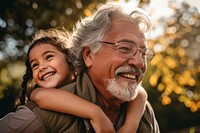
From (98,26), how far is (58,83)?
1.77 feet

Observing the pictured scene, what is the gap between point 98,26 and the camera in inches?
131

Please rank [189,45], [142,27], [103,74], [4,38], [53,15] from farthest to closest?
1. [189,45]
2. [4,38]
3. [53,15]
4. [142,27]
5. [103,74]

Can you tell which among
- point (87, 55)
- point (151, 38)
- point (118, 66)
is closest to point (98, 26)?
point (87, 55)

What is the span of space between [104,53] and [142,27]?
0.41 meters

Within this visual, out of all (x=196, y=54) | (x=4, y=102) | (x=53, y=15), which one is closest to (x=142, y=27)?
(x=53, y=15)

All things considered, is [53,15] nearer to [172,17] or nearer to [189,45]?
[172,17]

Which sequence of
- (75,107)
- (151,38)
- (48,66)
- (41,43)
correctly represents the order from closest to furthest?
1. (75,107)
2. (48,66)
3. (41,43)
4. (151,38)

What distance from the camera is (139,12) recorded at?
3.48 m

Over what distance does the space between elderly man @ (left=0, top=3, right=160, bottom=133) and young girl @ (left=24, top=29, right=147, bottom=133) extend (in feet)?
0.26

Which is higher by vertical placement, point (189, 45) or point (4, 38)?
point (4, 38)

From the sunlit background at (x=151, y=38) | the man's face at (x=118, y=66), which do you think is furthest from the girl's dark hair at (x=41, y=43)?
the sunlit background at (x=151, y=38)

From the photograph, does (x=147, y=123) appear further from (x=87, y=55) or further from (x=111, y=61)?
(x=87, y=55)

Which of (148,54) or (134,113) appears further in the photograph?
(148,54)

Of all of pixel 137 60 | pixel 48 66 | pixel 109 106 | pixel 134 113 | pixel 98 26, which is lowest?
pixel 134 113
